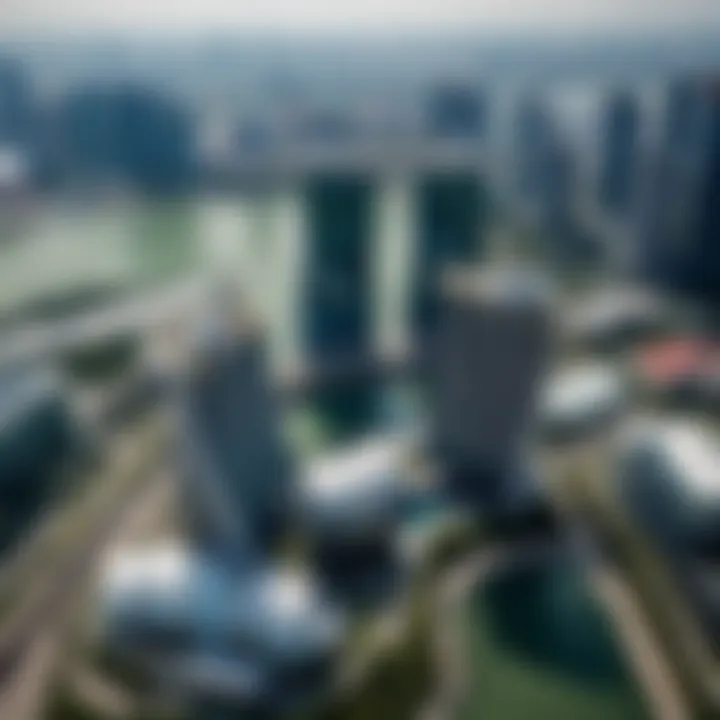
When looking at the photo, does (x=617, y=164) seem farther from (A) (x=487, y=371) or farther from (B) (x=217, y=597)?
(B) (x=217, y=597)

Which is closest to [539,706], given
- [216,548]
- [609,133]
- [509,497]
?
[509,497]

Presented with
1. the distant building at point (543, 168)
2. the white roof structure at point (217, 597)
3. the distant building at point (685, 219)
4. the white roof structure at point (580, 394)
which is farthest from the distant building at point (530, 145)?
the white roof structure at point (217, 597)

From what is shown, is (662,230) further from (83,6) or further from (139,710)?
(139,710)

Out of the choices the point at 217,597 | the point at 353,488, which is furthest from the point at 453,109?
the point at 217,597

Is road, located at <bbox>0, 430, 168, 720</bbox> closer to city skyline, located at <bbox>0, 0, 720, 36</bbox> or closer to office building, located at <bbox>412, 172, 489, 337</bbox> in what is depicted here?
office building, located at <bbox>412, 172, 489, 337</bbox>

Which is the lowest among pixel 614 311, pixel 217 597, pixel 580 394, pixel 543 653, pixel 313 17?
pixel 543 653

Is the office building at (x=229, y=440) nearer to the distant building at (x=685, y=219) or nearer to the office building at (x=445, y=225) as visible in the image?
the office building at (x=445, y=225)
